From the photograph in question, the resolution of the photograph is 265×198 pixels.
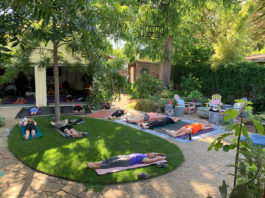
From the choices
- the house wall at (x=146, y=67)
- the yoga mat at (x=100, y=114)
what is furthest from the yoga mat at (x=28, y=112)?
the house wall at (x=146, y=67)

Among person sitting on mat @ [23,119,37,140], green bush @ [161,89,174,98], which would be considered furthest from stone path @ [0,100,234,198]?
green bush @ [161,89,174,98]

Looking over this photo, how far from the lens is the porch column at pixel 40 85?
11539 mm

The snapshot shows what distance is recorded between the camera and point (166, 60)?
531 inches

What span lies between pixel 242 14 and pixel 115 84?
9396 millimetres

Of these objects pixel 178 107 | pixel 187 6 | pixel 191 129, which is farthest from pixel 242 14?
pixel 191 129

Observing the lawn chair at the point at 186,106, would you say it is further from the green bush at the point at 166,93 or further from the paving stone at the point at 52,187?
the paving stone at the point at 52,187

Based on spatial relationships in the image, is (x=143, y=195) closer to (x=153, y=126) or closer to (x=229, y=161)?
(x=229, y=161)

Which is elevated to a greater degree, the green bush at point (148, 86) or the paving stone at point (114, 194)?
the green bush at point (148, 86)

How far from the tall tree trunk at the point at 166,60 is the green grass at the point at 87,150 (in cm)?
701

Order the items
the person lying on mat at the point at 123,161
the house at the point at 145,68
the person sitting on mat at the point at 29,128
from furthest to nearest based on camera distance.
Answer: the house at the point at 145,68 → the person sitting on mat at the point at 29,128 → the person lying on mat at the point at 123,161

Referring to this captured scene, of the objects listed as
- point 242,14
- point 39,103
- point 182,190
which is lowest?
point 182,190

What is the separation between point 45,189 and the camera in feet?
12.1

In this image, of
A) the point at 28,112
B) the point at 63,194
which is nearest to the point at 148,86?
the point at 28,112

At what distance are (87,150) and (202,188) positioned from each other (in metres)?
3.03
